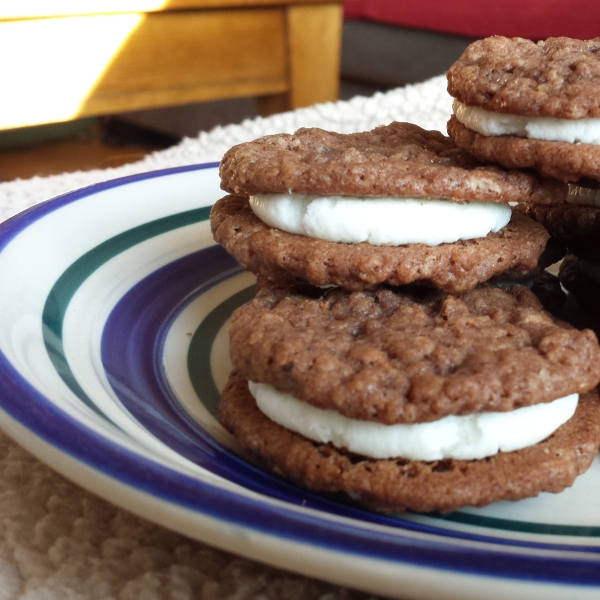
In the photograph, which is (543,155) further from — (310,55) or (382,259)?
(310,55)

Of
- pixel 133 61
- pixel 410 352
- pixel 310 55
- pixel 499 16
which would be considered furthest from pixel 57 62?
pixel 410 352

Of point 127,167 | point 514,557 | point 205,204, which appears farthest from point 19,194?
point 514,557

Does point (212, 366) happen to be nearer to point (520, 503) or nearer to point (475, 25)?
point (520, 503)

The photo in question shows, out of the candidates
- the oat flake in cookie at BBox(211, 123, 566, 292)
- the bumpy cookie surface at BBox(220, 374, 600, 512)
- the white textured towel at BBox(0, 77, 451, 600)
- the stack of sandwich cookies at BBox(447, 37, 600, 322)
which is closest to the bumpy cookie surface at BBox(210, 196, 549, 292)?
the oat flake in cookie at BBox(211, 123, 566, 292)

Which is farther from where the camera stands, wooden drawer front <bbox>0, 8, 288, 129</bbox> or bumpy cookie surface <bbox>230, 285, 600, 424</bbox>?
wooden drawer front <bbox>0, 8, 288, 129</bbox>

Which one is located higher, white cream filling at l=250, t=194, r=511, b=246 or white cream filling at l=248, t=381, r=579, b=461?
white cream filling at l=250, t=194, r=511, b=246

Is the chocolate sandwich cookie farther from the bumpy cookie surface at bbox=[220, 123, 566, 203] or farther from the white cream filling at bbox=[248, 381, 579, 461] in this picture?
the white cream filling at bbox=[248, 381, 579, 461]
